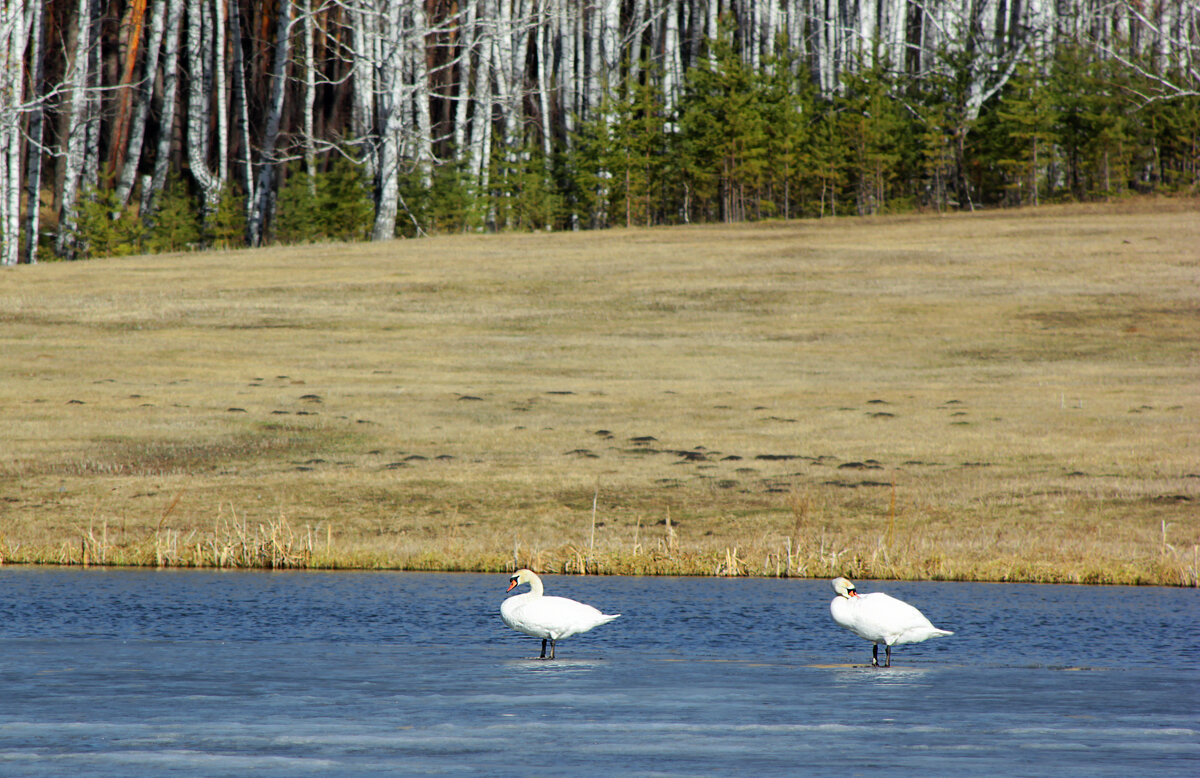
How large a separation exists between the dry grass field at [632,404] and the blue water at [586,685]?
3.70 metres

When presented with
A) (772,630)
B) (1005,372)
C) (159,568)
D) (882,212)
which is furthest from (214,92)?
(772,630)

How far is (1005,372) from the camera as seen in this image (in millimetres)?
39812

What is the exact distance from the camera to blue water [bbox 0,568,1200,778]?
8.78 meters

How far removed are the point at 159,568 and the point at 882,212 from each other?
5687 centimetres

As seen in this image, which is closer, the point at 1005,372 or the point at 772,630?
the point at 772,630

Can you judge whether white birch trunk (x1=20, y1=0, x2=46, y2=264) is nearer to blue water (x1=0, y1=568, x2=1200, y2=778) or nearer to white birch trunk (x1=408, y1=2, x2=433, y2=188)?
white birch trunk (x1=408, y1=2, x2=433, y2=188)

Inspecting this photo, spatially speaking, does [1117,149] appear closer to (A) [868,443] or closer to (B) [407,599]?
(A) [868,443]

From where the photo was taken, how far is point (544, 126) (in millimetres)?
75938

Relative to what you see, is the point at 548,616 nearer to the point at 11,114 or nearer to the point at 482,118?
the point at 11,114

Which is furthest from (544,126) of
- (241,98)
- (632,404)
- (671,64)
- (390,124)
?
(632,404)

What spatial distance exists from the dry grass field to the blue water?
12.1ft

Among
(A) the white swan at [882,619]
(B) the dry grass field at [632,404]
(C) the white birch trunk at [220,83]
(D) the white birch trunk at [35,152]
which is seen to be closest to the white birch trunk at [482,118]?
(B) the dry grass field at [632,404]

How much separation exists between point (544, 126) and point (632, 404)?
42.3 m

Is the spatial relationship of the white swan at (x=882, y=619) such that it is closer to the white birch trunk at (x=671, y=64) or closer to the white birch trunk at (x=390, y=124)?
the white birch trunk at (x=390, y=124)
